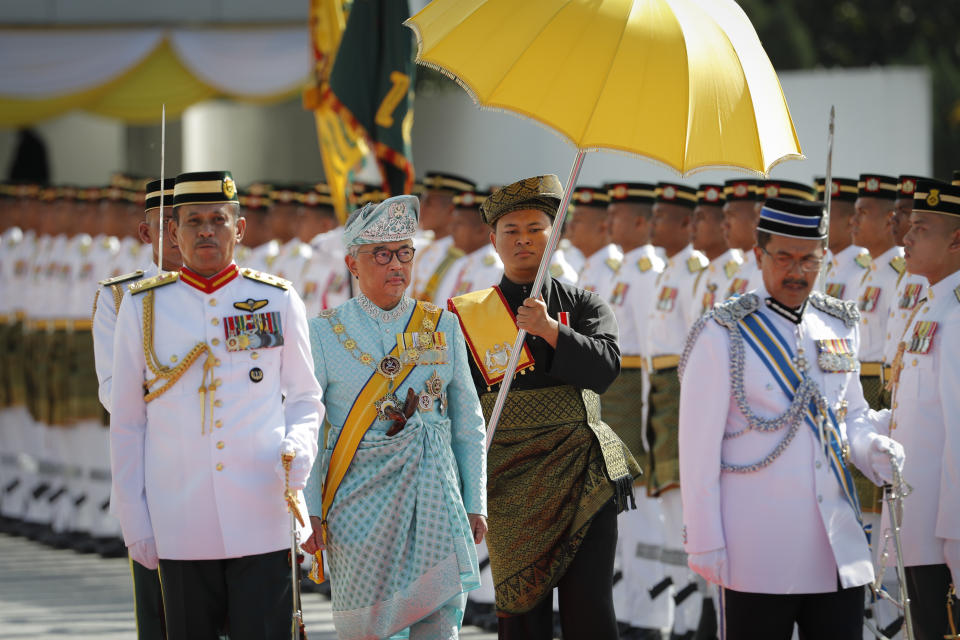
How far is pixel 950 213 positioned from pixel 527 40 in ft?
6.74

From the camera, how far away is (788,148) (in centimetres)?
501

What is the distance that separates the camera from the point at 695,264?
8531mm

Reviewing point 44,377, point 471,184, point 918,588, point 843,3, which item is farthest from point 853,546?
point 843,3

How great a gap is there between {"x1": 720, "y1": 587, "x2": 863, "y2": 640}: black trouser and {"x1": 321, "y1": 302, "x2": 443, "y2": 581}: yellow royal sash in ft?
4.47

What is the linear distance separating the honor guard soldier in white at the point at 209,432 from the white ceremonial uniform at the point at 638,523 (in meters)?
3.47

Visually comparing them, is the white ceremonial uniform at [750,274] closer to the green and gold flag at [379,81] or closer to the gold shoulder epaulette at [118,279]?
the green and gold flag at [379,81]

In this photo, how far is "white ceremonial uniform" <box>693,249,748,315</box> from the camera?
319 inches

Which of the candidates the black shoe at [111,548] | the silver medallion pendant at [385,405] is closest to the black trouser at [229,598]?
the silver medallion pendant at [385,405]

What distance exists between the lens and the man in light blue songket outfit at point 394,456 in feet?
17.2

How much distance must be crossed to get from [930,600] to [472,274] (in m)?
3.88

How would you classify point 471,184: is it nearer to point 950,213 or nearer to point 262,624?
point 950,213

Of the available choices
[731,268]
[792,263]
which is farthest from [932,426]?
[731,268]

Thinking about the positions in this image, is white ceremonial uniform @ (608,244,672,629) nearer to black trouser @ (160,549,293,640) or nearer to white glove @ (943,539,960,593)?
white glove @ (943,539,960,593)

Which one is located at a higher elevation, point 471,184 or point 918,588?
point 471,184
